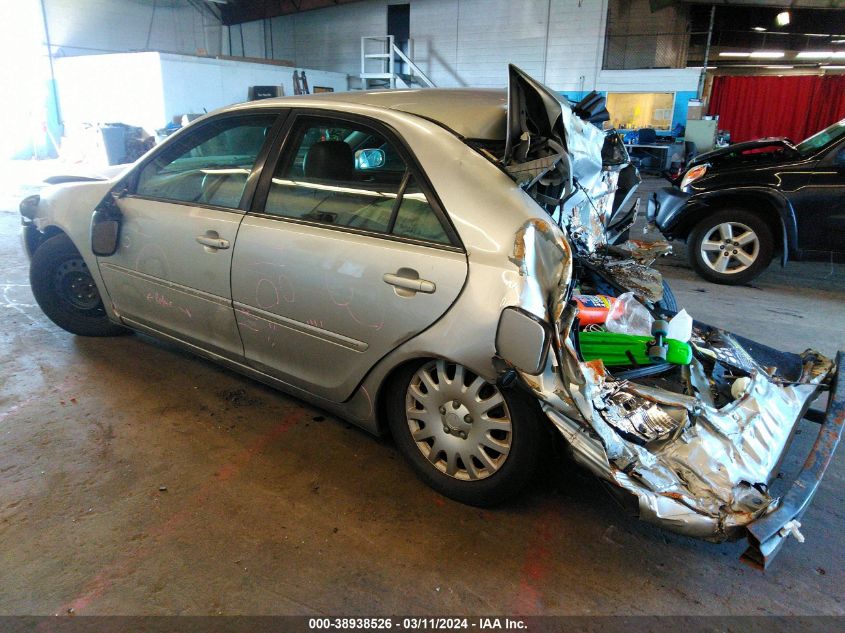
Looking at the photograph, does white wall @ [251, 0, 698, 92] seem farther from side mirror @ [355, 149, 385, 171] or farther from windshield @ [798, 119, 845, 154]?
side mirror @ [355, 149, 385, 171]

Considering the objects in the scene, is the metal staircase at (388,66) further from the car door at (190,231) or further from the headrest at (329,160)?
the headrest at (329,160)

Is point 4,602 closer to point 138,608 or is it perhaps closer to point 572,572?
point 138,608

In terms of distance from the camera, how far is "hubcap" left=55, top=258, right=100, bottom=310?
3.85 metres

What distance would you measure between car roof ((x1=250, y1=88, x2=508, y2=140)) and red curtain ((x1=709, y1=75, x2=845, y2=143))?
22.3 meters

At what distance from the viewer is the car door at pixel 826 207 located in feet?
16.9

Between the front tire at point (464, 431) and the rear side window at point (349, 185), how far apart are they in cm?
57

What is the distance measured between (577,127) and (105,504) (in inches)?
105

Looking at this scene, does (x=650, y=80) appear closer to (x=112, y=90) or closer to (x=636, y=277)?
(x=112, y=90)

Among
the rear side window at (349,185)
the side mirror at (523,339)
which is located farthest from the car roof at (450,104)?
the side mirror at (523,339)

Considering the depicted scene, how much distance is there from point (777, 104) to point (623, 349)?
2370 centimetres

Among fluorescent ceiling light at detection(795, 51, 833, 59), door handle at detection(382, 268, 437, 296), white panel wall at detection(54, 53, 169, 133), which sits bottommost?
door handle at detection(382, 268, 437, 296)

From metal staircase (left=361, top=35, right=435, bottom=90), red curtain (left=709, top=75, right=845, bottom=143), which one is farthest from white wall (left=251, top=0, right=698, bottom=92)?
red curtain (left=709, top=75, right=845, bottom=143)

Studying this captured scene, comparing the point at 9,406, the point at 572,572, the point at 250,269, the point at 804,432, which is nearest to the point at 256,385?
the point at 250,269

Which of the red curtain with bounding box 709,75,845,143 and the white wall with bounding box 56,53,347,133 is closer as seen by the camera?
the white wall with bounding box 56,53,347,133
